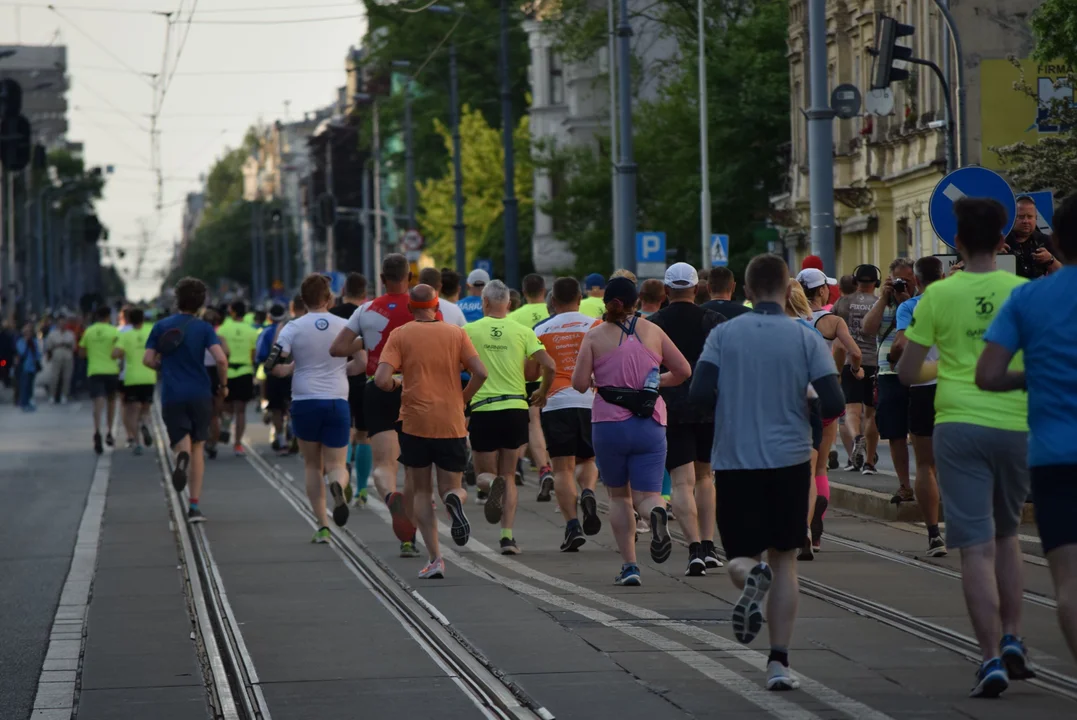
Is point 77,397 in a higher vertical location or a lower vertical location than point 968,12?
lower

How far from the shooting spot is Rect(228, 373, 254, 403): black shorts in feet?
88.3

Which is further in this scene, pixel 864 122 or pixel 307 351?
pixel 864 122

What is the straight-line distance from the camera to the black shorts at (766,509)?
8.52 m

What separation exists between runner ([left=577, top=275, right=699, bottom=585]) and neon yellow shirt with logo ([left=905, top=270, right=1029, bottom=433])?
3645 mm

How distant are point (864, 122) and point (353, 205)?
3638 inches

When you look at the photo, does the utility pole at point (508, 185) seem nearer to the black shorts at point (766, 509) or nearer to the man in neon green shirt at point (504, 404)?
the man in neon green shirt at point (504, 404)

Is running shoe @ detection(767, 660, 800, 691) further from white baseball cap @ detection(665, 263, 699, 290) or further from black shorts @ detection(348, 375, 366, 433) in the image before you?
black shorts @ detection(348, 375, 366, 433)

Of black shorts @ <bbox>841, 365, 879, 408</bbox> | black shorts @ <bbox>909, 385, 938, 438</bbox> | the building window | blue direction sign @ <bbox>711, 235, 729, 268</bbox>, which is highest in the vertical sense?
the building window

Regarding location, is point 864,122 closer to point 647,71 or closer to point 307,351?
point 647,71

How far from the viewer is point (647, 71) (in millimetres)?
64188

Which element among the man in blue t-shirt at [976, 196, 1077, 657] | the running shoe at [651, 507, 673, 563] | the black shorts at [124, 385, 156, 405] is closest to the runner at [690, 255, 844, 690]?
the man in blue t-shirt at [976, 196, 1077, 657]

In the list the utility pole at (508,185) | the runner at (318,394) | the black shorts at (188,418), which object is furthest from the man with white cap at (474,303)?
the utility pole at (508,185)

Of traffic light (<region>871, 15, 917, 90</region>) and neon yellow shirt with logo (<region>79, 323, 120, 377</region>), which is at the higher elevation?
traffic light (<region>871, 15, 917, 90</region>)

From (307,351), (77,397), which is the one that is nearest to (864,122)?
(77,397)
